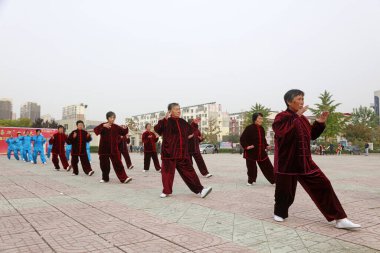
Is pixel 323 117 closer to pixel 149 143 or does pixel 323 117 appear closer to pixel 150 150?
pixel 150 150

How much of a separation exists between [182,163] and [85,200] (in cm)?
186

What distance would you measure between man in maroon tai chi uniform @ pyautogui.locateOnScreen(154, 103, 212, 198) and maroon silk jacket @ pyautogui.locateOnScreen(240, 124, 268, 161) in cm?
207

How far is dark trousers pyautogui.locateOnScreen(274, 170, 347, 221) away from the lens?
155 inches

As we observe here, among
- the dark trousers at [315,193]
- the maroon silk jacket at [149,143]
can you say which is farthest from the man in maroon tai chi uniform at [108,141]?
the dark trousers at [315,193]

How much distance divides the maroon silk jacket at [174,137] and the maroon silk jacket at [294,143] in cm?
237

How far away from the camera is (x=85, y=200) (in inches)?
226

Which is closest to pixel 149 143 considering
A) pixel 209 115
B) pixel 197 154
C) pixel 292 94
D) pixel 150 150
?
pixel 150 150

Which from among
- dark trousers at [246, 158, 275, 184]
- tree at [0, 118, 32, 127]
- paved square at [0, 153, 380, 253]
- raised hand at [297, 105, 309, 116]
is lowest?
paved square at [0, 153, 380, 253]

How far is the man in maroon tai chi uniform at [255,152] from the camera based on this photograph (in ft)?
26.5

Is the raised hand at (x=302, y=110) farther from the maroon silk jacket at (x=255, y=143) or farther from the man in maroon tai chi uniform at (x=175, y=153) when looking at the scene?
the maroon silk jacket at (x=255, y=143)

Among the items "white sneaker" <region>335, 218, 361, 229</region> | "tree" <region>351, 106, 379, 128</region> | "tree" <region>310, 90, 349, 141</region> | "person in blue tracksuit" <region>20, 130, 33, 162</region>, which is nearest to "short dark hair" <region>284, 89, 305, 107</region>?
"white sneaker" <region>335, 218, 361, 229</region>

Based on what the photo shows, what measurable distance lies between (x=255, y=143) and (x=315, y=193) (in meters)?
4.15

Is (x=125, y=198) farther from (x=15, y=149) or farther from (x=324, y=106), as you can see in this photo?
(x=324, y=106)

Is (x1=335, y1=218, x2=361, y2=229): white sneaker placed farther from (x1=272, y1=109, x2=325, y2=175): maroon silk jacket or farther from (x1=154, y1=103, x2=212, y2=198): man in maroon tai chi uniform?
(x1=154, y1=103, x2=212, y2=198): man in maroon tai chi uniform
